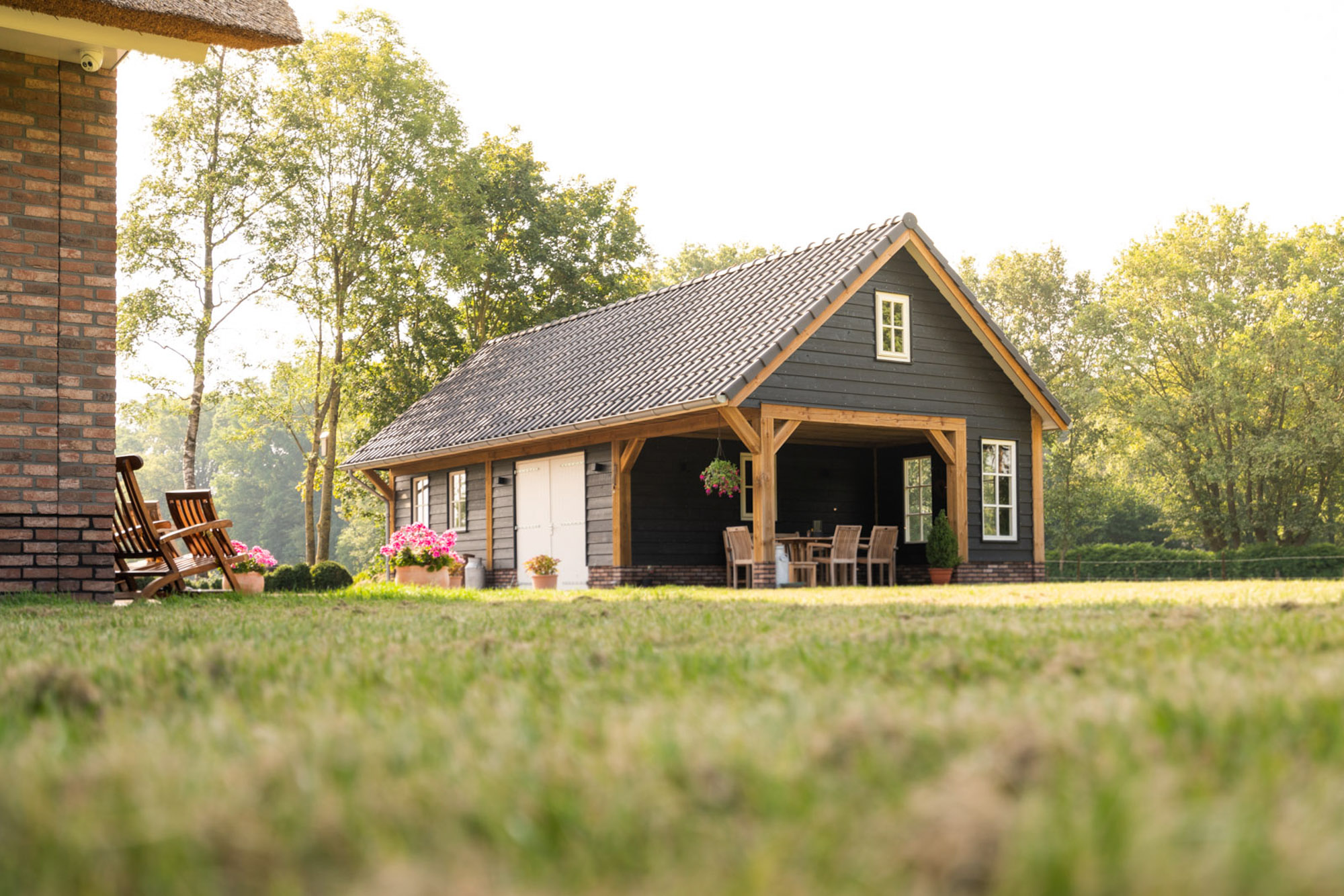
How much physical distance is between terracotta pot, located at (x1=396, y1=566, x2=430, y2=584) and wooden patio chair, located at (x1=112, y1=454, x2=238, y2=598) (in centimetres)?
544

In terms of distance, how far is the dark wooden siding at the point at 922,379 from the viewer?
16984 mm

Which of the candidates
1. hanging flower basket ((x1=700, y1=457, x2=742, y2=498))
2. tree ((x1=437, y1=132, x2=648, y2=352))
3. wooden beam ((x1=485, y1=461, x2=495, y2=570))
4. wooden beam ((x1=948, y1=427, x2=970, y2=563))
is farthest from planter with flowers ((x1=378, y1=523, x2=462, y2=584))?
tree ((x1=437, y1=132, x2=648, y2=352))

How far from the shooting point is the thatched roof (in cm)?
852

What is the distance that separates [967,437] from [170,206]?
749 inches

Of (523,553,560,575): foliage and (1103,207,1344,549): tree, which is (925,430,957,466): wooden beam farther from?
(1103,207,1344,549): tree

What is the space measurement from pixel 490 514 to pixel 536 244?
13.5 metres

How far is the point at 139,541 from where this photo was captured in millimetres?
10414

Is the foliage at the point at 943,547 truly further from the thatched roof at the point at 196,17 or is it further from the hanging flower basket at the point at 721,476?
the thatched roof at the point at 196,17

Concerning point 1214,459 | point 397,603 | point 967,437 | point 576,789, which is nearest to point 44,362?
point 397,603

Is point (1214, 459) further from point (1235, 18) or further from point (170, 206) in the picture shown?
point (170, 206)

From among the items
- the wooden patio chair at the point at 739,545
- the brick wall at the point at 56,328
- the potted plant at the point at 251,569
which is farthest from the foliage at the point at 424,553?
the brick wall at the point at 56,328

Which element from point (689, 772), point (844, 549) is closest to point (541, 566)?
point (844, 549)

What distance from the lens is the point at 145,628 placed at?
19.4 ft

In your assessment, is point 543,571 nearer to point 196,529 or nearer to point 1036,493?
point 196,529
